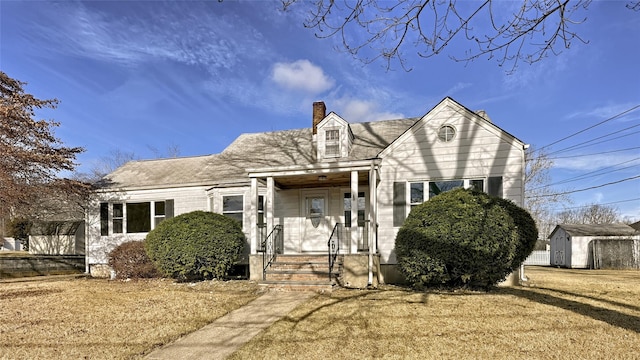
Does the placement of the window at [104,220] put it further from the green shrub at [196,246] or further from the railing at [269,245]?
the railing at [269,245]

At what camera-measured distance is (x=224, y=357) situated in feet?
15.7

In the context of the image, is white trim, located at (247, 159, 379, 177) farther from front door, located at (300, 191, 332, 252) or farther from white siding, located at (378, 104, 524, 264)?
front door, located at (300, 191, 332, 252)

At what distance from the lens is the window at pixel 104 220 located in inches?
592

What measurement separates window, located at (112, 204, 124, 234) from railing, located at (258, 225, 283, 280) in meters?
6.93

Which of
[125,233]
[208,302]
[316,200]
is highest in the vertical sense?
[316,200]

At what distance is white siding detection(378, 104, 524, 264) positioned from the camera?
10508 mm

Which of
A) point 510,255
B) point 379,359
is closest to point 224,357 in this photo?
point 379,359

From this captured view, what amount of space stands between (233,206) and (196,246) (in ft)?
9.11

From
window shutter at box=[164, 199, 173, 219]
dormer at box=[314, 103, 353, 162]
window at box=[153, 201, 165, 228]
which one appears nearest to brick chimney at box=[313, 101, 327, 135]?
dormer at box=[314, 103, 353, 162]

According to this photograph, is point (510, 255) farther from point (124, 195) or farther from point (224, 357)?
point (124, 195)

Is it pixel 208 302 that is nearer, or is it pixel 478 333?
pixel 478 333

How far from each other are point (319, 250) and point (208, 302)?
519cm

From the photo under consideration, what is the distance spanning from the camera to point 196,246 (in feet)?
36.0

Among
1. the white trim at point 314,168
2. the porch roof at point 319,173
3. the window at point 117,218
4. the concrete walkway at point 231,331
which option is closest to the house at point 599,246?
the porch roof at point 319,173
